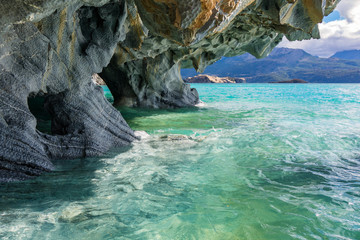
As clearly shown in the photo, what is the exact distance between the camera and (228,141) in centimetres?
783

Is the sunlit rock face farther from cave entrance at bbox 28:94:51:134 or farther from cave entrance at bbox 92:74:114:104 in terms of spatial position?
cave entrance at bbox 92:74:114:104

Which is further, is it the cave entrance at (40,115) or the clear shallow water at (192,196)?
the cave entrance at (40,115)

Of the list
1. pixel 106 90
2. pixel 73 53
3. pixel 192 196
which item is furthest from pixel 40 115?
pixel 106 90

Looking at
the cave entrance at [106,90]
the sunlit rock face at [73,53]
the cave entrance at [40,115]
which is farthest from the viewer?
the cave entrance at [106,90]

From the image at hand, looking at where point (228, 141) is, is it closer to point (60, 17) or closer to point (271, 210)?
point (271, 210)

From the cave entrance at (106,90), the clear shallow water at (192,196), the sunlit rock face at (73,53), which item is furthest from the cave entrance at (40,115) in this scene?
the cave entrance at (106,90)

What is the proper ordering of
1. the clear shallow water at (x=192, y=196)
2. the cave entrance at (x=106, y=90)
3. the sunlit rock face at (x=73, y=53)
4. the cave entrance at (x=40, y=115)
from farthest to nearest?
1. the cave entrance at (x=106, y=90)
2. the cave entrance at (x=40, y=115)
3. the sunlit rock face at (x=73, y=53)
4. the clear shallow water at (x=192, y=196)

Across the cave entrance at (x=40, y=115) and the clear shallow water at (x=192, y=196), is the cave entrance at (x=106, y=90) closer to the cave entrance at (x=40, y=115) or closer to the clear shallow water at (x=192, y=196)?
the cave entrance at (x=40, y=115)

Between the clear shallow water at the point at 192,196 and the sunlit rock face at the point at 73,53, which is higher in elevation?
the sunlit rock face at the point at 73,53

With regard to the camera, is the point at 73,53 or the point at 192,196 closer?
the point at 192,196

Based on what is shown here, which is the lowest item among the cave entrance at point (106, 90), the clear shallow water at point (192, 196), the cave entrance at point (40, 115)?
the clear shallow water at point (192, 196)

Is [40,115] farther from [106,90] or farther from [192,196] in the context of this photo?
[106,90]

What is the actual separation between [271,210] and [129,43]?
8.54 m

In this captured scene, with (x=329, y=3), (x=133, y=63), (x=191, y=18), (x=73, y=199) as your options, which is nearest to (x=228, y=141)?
(x=191, y=18)
